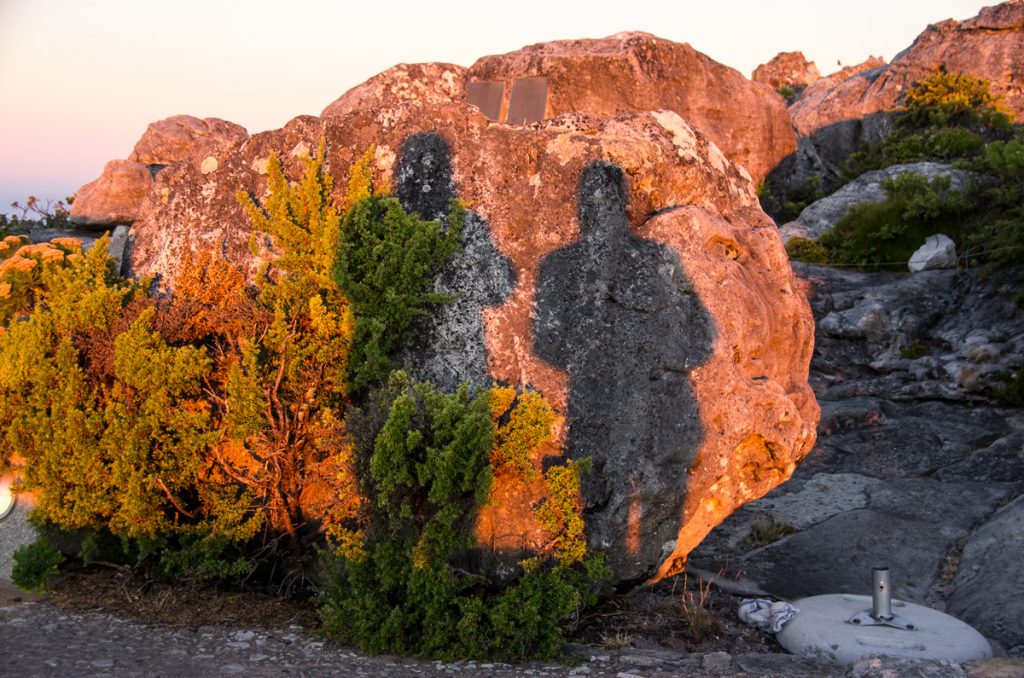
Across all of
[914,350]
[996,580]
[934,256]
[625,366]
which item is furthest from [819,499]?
[934,256]

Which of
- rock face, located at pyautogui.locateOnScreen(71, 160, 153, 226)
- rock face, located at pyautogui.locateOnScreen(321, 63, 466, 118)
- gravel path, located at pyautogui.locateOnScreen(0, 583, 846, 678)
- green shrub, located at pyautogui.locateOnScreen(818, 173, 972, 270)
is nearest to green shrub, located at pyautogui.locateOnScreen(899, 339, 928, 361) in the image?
green shrub, located at pyautogui.locateOnScreen(818, 173, 972, 270)

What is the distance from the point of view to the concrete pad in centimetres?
522

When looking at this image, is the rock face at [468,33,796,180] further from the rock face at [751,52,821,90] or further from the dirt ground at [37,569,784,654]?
the rock face at [751,52,821,90]

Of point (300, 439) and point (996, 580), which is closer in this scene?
point (300, 439)

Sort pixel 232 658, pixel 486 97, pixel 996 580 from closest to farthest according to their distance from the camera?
pixel 232 658 < pixel 996 580 < pixel 486 97

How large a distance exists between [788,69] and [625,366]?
43413 mm

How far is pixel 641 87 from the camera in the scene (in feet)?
46.6

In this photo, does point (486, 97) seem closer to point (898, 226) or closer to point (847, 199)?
point (898, 226)

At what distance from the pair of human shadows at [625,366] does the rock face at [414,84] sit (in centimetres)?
356

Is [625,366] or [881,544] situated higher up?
[625,366]

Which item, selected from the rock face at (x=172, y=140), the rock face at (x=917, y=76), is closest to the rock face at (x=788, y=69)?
the rock face at (x=917, y=76)

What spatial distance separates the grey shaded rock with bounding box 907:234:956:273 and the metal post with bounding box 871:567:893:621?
31.0ft

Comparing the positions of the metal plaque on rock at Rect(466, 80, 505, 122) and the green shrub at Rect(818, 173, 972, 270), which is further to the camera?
the green shrub at Rect(818, 173, 972, 270)

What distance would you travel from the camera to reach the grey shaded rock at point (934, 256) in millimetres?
13852
